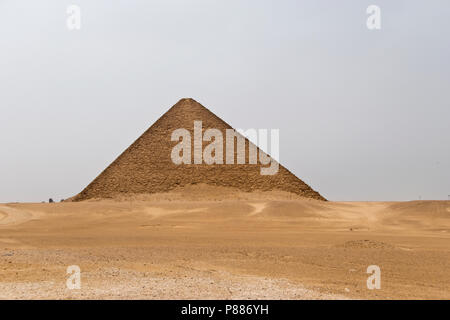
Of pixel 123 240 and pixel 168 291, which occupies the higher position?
pixel 168 291

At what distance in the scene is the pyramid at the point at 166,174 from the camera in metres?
49.3

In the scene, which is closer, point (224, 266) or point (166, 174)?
point (224, 266)

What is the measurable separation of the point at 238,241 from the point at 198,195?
30.7 meters

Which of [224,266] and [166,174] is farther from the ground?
[224,266]

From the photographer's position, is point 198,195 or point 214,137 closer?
point 198,195

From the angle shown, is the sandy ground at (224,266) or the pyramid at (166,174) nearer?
the sandy ground at (224,266)

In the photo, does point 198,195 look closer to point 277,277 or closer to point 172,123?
point 172,123

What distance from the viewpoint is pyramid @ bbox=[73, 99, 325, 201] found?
4928 cm

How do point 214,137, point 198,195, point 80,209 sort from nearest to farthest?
point 80,209 → point 198,195 → point 214,137

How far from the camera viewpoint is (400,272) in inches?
353

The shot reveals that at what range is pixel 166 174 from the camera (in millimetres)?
50375

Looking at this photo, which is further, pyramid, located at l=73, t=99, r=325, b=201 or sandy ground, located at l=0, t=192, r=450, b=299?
pyramid, located at l=73, t=99, r=325, b=201
